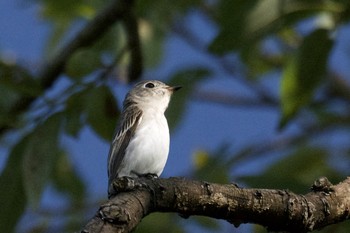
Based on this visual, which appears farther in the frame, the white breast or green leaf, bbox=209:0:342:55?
the white breast

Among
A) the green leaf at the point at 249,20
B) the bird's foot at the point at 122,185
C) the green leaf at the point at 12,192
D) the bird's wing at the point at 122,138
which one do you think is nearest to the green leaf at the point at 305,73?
the green leaf at the point at 249,20

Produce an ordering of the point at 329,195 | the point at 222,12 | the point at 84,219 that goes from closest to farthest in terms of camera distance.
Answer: the point at 329,195 < the point at 222,12 < the point at 84,219

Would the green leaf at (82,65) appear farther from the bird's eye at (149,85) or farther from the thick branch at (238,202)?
the bird's eye at (149,85)

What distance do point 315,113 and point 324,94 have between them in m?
0.66

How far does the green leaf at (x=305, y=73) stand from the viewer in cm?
442

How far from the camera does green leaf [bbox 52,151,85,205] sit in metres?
6.24

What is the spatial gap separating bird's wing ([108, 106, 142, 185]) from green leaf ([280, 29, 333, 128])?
1.00 metres

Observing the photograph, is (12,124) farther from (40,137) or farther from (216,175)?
(216,175)

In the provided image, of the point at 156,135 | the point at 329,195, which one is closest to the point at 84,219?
the point at 156,135

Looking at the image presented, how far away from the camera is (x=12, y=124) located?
14.7 ft

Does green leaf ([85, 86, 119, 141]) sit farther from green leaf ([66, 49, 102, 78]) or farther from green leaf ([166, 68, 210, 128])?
green leaf ([166, 68, 210, 128])

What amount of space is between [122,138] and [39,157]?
1.55m

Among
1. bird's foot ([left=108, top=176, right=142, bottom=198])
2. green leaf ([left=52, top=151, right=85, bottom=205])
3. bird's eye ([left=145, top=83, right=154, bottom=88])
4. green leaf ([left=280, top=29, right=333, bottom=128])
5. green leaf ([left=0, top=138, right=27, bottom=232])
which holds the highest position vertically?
bird's eye ([left=145, top=83, right=154, bottom=88])

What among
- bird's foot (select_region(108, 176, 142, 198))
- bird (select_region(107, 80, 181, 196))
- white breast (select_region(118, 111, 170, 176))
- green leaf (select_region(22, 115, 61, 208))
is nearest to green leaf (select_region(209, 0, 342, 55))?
bird (select_region(107, 80, 181, 196))
